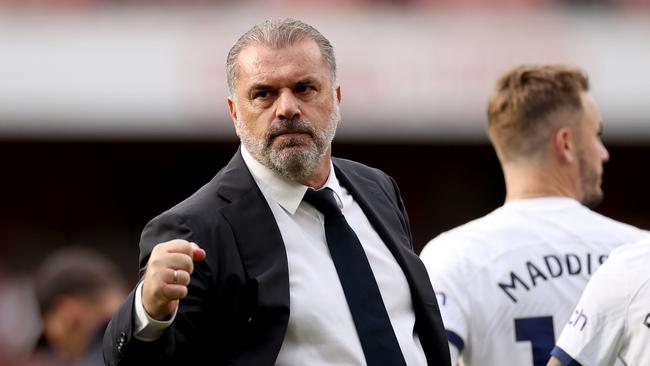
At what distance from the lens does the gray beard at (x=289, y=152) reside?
2967 mm

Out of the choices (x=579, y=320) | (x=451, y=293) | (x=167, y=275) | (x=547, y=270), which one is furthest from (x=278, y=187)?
(x=547, y=270)

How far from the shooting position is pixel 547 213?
4.09m

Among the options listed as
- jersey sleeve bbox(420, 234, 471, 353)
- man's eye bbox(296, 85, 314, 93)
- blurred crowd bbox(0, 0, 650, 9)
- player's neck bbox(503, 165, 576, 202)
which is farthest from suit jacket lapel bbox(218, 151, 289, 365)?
blurred crowd bbox(0, 0, 650, 9)

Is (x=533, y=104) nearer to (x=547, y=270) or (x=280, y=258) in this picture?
(x=547, y=270)

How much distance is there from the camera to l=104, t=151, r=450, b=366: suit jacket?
2703 mm

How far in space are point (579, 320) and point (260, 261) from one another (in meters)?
0.97

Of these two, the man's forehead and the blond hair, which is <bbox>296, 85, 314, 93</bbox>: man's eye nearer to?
the man's forehead

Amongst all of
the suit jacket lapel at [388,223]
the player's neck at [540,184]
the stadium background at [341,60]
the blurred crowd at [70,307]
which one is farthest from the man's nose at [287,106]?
the stadium background at [341,60]

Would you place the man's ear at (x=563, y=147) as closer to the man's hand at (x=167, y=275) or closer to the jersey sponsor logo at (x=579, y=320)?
the jersey sponsor logo at (x=579, y=320)

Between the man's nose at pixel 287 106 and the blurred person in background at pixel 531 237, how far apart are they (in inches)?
45.7

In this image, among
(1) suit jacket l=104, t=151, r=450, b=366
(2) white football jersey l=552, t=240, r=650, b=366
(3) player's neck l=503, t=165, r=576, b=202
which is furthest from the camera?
(3) player's neck l=503, t=165, r=576, b=202

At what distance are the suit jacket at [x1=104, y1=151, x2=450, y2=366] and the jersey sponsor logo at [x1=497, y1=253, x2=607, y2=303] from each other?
4.01 feet

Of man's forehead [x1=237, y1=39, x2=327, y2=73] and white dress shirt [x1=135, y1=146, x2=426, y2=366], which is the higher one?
man's forehead [x1=237, y1=39, x2=327, y2=73]

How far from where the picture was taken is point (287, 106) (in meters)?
2.94
